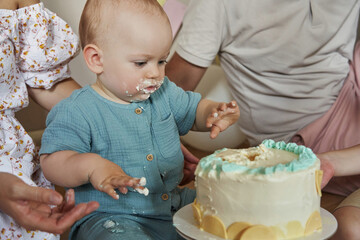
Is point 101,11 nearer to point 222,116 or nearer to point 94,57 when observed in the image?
point 94,57

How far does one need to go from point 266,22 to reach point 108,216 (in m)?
0.96

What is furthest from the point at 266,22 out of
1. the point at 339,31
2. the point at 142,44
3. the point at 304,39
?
the point at 142,44

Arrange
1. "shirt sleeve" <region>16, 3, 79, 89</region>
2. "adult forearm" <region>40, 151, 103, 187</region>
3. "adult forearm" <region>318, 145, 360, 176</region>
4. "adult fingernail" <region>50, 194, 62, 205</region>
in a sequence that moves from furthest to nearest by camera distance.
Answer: "adult forearm" <region>318, 145, 360, 176</region>
"shirt sleeve" <region>16, 3, 79, 89</region>
"adult forearm" <region>40, 151, 103, 187</region>
"adult fingernail" <region>50, 194, 62, 205</region>

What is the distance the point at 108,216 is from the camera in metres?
1.16

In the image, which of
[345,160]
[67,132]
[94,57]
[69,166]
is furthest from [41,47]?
[345,160]

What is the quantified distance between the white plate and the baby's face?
0.30 metres

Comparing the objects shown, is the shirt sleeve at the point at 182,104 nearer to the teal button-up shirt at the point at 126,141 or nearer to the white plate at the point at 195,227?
the teal button-up shirt at the point at 126,141

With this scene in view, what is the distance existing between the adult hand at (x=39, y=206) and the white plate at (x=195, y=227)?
185 millimetres

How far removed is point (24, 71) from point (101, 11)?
0.32m

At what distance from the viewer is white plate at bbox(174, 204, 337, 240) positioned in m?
0.96

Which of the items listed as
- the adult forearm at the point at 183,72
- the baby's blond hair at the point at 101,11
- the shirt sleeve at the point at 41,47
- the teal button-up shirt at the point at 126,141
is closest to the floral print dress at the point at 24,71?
the shirt sleeve at the point at 41,47

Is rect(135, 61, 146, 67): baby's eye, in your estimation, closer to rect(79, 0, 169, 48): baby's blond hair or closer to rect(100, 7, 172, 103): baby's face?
rect(100, 7, 172, 103): baby's face

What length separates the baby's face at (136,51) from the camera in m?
1.14

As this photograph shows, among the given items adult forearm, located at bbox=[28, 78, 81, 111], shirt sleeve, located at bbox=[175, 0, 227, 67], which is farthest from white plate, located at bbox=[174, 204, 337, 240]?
shirt sleeve, located at bbox=[175, 0, 227, 67]
